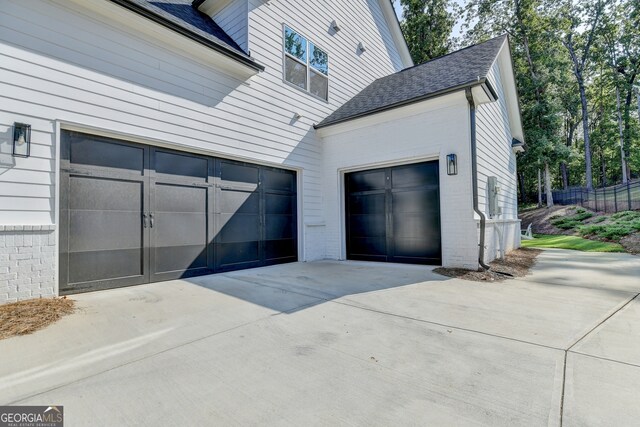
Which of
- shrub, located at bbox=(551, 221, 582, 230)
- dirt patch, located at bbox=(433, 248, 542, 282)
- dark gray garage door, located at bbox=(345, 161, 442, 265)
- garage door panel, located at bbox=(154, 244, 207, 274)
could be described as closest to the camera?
garage door panel, located at bbox=(154, 244, 207, 274)

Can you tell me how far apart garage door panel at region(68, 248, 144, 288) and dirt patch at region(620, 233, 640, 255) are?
40.5 feet

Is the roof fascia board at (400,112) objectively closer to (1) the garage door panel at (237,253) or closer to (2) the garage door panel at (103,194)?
(1) the garage door panel at (237,253)

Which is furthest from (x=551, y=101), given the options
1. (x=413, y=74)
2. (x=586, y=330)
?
(x=586, y=330)

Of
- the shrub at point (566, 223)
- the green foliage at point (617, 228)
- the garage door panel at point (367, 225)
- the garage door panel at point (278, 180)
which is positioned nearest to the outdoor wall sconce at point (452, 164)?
the garage door panel at point (367, 225)

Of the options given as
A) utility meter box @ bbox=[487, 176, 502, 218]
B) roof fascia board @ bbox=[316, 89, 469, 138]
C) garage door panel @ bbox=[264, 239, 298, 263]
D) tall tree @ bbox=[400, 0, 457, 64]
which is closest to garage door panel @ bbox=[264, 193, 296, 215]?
garage door panel @ bbox=[264, 239, 298, 263]

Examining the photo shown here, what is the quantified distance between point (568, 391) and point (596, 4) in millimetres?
30565

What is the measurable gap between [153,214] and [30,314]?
2069 millimetres

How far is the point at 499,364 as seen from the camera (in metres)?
2.23

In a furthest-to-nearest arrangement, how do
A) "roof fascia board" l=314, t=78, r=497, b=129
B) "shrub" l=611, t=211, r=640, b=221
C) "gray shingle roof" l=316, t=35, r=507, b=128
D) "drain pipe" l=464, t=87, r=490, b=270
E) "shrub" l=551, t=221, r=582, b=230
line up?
"shrub" l=551, t=221, r=582, b=230 → "shrub" l=611, t=211, r=640, b=221 → "gray shingle roof" l=316, t=35, r=507, b=128 → "drain pipe" l=464, t=87, r=490, b=270 → "roof fascia board" l=314, t=78, r=497, b=129

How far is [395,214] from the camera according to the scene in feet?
23.4

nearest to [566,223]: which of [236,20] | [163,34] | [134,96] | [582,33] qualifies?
[582,33]

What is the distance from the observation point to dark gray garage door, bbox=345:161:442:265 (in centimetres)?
661

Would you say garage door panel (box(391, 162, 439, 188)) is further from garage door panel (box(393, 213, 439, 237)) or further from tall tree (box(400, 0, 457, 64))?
tall tree (box(400, 0, 457, 64))

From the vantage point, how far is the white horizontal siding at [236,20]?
256 inches
